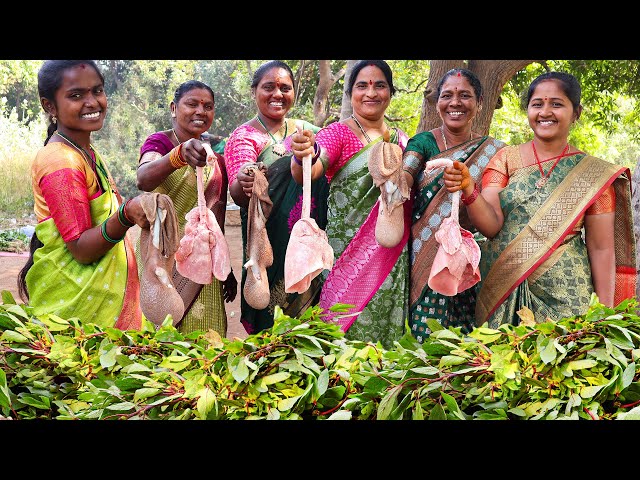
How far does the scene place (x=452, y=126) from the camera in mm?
3322

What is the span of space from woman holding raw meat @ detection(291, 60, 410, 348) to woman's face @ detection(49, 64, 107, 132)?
0.95 metres

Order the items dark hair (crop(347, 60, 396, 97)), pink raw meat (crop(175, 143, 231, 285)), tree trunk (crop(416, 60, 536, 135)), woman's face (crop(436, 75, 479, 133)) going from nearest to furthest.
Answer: pink raw meat (crop(175, 143, 231, 285))
woman's face (crop(436, 75, 479, 133))
dark hair (crop(347, 60, 396, 97))
tree trunk (crop(416, 60, 536, 135))

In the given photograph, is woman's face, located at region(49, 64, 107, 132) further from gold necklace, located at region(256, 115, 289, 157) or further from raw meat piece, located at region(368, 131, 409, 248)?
raw meat piece, located at region(368, 131, 409, 248)

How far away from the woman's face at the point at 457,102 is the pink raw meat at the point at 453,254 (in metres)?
0.45

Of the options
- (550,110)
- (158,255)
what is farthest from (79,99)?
(550,110)

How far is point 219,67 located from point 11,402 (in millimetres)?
17354

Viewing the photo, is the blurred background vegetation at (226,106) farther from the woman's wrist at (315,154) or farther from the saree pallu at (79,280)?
the saree pallu at (79,280)

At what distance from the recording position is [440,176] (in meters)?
3.32

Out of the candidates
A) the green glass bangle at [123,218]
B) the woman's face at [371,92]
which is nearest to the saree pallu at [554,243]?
the woman's face at [371,92]

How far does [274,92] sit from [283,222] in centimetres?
61

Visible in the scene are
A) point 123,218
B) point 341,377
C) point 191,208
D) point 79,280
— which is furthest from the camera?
point 191,208

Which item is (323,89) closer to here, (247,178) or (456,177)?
(247,178)

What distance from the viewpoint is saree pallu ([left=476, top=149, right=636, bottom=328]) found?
10.3 ft

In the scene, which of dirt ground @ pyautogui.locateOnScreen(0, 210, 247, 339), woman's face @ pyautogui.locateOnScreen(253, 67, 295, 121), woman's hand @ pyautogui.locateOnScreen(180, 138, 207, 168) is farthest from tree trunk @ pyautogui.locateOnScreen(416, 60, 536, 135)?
woman's hand @ pyautogui.locateOnScreen(180, 138, 207, 168)
